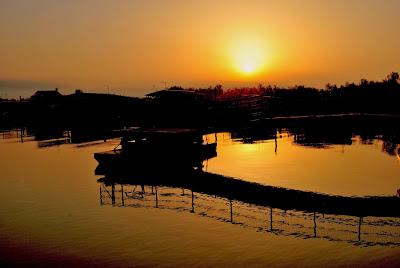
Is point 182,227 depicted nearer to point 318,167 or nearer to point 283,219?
point 283,219

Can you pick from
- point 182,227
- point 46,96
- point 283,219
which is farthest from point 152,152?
point 46,96

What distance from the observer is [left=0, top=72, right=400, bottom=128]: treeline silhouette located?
145 feet

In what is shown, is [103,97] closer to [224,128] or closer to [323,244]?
[224,128]

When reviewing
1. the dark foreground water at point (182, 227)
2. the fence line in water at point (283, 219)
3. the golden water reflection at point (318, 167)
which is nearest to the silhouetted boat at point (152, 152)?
the dark foreground water at point (182, 227)

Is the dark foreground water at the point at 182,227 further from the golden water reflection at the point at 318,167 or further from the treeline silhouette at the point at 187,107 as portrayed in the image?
the treeline silhouette at the point at 187,107

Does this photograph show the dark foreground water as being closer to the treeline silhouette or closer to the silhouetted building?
the treeline silhouette

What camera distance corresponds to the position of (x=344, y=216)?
2044cm

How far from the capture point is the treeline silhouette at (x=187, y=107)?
44.3 meters

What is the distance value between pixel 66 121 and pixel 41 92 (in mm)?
12592

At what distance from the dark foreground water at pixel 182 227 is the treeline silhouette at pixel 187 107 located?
12.4 meters

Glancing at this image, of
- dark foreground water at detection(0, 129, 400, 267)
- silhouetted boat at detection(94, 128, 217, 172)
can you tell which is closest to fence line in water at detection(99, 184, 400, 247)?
dark foreground water at detection(0, 129, 400, 267)

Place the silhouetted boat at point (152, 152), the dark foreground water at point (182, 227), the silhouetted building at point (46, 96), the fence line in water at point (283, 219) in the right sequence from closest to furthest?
the dark foreground water at point (182, 227) → the fence line in water at point (283, 219) → the silhouetted boat at point (152, 152) → the silhouetted building at point (46, 96)

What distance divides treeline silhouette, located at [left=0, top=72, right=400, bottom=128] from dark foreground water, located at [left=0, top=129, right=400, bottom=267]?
12357 millimetres

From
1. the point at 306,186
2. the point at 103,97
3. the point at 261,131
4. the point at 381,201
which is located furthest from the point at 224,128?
the point at 381,201
